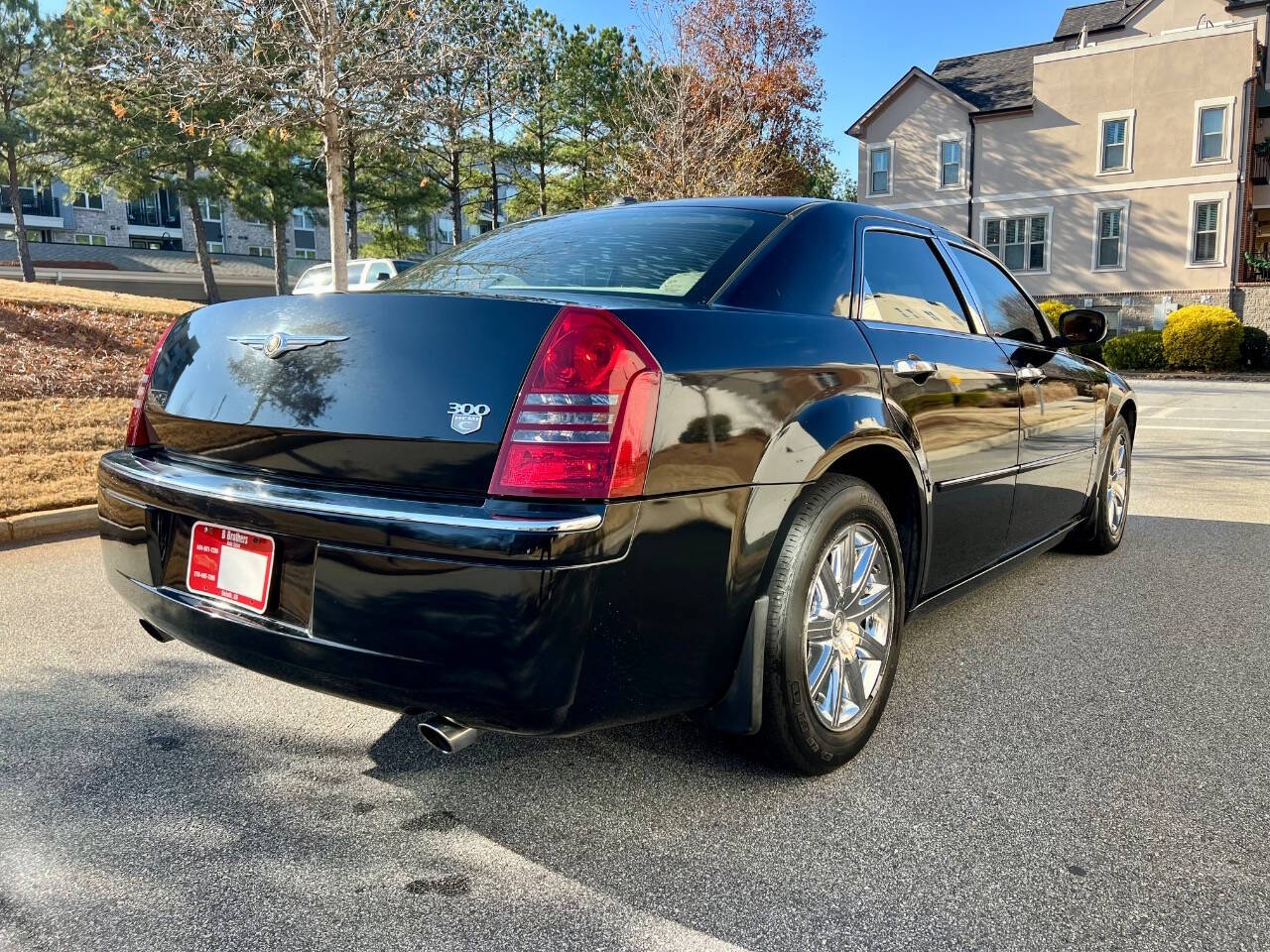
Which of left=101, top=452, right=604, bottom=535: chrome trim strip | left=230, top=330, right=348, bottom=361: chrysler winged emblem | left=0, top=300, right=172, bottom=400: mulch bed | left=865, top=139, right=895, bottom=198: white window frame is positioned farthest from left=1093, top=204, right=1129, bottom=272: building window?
left=101, top=452, right=604, bottom=535: chrome trim strip

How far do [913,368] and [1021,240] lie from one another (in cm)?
3125

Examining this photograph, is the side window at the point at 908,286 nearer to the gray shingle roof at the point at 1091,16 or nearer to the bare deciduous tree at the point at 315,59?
the bare deciduous tree at the point at 315,59

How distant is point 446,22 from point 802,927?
13.2 meters

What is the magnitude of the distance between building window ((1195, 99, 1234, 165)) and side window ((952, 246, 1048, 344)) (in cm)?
2883

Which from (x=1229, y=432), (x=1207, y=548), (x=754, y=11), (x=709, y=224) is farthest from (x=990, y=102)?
(x=709, y=224)

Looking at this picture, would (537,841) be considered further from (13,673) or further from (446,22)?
(446,22)

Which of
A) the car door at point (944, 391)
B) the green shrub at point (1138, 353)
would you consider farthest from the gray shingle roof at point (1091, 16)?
the car door at point (944, 391)

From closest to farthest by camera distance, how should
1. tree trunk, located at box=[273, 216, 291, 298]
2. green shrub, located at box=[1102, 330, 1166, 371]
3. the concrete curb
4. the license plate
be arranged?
the license plate → the concrete curb → green shrub, located at box=[1102, 330, 1166, 371] → tree trunk, located at box=[273, 216, 291, 298]

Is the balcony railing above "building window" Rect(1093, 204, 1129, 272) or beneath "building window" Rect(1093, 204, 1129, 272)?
above

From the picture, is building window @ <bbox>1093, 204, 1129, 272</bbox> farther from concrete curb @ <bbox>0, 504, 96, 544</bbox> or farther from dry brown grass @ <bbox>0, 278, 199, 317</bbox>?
concrete curb @ <bbox>0, 504, 96, 544</bbox>

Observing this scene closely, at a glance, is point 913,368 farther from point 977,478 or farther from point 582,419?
point 582,419

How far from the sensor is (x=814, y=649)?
253 cm

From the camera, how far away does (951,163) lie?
31.8m

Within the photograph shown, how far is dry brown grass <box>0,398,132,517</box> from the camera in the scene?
5.81 metres
